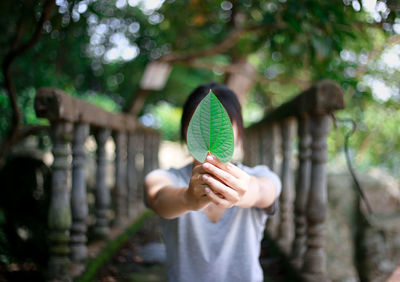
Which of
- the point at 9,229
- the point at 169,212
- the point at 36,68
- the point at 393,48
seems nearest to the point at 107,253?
the point at 9,229

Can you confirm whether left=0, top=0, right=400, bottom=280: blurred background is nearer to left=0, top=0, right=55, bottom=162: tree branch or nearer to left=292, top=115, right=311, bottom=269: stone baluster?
left=0, top=0, right=55, bottom=162: tree branch

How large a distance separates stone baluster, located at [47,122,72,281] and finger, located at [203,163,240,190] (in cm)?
138

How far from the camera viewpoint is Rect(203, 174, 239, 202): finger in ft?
2.98

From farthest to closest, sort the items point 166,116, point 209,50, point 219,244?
point 166,116 < point 209,50 < point 219,244

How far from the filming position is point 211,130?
82 cm

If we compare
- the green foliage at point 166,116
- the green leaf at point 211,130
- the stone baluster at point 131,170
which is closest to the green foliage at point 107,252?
the stone baluster at point 131,170

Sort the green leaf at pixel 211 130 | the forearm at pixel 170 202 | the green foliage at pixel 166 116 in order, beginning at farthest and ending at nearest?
the green foliage at pixel 166 116 → the forearm at pixel 170 202 → the green leaf at pixel 211 130

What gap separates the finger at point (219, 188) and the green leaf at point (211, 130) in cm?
9

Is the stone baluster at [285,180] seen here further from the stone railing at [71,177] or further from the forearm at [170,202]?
the forearm at [170,202]

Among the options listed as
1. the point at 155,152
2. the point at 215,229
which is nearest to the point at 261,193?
the point at 215,229

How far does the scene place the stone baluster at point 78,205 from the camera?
2.24 m

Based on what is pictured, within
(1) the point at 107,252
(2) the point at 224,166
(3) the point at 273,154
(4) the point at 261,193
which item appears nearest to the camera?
(2) the point at 224,166

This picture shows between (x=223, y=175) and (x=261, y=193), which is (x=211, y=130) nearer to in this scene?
(x=223, y=175)

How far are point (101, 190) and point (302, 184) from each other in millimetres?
1650
